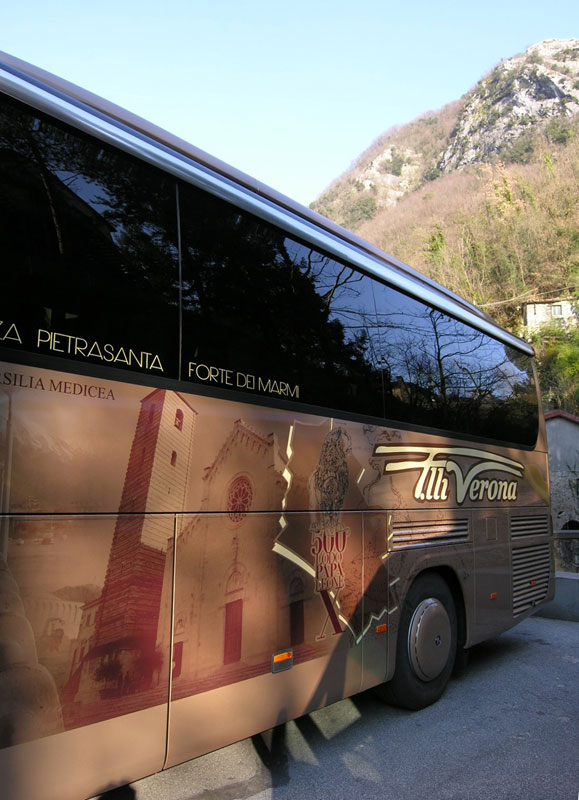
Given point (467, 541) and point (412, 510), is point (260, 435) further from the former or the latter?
point (467, 541)

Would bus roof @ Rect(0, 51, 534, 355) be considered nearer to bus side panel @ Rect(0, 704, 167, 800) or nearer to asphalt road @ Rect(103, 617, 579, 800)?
bus side panel @ Rect(0, 704, 167, 800)

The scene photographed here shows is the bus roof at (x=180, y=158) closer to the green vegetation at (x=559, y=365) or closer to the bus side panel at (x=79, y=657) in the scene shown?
the bus side panel at (x=79, y=657)

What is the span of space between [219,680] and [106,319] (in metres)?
1.77

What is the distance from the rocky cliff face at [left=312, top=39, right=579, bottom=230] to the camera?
357 ft

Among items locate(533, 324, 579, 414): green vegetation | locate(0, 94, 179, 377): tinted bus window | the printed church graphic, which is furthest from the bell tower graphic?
locate(533, 324, 579, 414): green vegetation

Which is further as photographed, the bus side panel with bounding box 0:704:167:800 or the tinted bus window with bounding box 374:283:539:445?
the tinted bus window with bounding box 374:283:539:445

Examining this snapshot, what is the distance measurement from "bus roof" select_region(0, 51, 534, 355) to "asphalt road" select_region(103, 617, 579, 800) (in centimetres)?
329

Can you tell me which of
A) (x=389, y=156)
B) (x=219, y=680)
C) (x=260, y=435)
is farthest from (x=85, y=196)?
(x=389, y=156)

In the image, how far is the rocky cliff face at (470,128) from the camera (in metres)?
109

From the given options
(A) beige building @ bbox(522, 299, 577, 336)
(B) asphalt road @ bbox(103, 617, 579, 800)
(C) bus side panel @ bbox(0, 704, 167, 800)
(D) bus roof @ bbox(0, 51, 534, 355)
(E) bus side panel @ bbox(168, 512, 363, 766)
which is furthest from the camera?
(A) beige building @ bbox(522, 299, 577, 336)

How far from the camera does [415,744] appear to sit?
397cm

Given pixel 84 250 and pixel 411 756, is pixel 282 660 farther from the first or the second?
pixel 84 250

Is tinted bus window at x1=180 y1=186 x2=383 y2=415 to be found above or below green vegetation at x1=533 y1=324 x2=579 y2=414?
below

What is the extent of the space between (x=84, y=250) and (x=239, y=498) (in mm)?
1395
